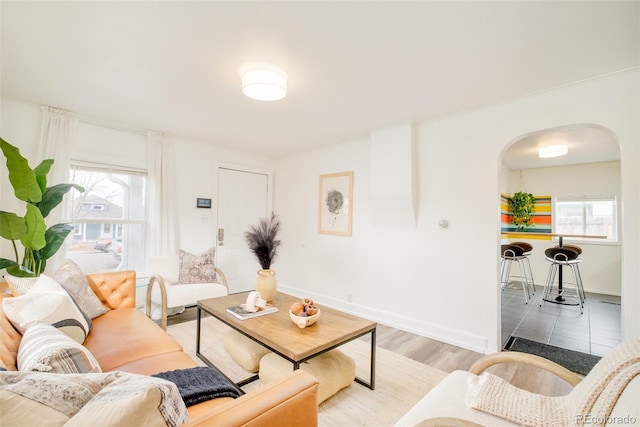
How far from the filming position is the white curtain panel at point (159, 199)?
3.79 metres

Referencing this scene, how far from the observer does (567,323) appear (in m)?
3.64

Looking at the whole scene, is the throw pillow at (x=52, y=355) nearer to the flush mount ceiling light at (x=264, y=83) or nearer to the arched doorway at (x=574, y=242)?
the flush mount ceiling light at (x=264, y=83)

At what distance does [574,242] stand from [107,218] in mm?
7948

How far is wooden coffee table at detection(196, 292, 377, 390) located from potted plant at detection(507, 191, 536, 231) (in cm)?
551

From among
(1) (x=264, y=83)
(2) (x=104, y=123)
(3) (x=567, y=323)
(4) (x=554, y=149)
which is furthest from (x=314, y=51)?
(3) (x=567, y=323)

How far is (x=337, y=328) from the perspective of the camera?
6.80 ft

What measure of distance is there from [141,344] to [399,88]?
9.27 feet

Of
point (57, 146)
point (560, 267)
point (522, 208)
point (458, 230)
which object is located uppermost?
point (57, 146)

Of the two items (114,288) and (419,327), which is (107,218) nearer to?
(114,288)

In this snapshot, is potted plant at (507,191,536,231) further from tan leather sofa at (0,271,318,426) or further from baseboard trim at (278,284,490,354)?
tan leather sofa at (0,271,318,426)

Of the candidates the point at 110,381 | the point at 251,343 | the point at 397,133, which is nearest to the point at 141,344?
the point at 251,343

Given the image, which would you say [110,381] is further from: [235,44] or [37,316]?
[235,44]

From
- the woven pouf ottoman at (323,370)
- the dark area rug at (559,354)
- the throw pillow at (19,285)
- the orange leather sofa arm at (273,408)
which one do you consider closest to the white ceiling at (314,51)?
the throw pillow at (19,285)

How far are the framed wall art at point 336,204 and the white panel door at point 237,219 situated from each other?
1.30 metres
